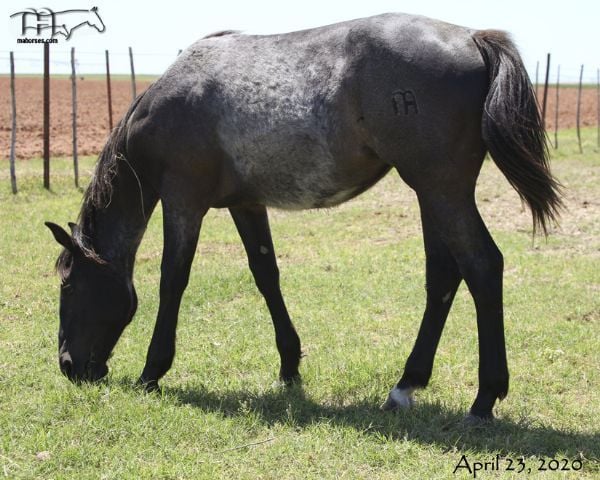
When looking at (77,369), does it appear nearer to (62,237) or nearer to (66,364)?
(66,364)

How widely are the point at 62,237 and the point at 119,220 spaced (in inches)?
18.5

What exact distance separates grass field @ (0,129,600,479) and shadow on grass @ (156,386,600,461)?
15 mm

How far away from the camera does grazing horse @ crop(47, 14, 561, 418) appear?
173 inches

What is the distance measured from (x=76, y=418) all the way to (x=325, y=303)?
3.39 meters

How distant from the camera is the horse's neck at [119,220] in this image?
553 cm

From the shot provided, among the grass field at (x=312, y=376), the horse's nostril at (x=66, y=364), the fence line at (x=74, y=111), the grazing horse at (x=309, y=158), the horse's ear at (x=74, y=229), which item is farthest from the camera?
the fence line at (x=74, y=111)

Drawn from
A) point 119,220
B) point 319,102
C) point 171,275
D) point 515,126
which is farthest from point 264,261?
point 515,126

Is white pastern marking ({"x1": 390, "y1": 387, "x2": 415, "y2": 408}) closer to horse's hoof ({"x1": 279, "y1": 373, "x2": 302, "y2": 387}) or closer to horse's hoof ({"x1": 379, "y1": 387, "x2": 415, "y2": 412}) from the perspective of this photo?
horse's hoof ({"x1": 379, "y1": 387, "x2": 415, "y2": 412})

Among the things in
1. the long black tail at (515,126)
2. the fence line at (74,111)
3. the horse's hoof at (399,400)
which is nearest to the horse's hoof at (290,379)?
the horse's hoof at (399,400)

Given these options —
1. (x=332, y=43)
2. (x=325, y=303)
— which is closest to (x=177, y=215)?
(x=332, y=43)

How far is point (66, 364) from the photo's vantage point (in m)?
5.28

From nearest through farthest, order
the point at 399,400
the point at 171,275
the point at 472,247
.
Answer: the point at 472,247 → the point at 399,400 → the point at 171,275

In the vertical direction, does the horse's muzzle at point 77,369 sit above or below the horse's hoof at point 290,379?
above

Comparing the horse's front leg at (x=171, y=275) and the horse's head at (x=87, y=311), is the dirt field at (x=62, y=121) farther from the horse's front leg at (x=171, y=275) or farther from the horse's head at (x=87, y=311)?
the horse's front leg at (x=171, y=275)
